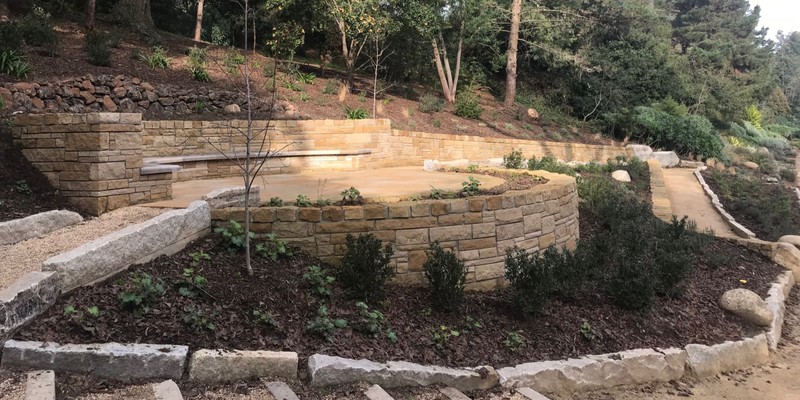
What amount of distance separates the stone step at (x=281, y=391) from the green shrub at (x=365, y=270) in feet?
4.29

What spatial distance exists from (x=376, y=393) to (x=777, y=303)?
5674 millimetres

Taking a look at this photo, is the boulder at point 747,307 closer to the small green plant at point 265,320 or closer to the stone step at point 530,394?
the stone step at point 530,394

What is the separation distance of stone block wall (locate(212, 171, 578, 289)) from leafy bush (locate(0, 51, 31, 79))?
20.6 ft

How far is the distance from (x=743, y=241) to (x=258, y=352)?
850 cm

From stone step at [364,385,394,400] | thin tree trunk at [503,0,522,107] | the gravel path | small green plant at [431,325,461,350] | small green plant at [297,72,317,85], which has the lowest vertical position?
stone step at [364,385,394,400]

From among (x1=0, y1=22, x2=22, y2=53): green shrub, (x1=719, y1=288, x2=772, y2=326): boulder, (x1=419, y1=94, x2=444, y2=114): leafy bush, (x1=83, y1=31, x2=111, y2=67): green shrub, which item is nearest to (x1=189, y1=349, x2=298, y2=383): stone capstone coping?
(x1=719, y1=288, x2=772, y2=326): boulder

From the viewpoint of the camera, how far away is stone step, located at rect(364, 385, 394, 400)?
311cm

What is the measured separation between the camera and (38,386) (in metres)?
2.52

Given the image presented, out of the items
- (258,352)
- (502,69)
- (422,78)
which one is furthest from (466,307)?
(502,69)

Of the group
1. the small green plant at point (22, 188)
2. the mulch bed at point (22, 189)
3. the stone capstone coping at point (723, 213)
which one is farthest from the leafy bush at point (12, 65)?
the stone capstone coping at point (723, 213)

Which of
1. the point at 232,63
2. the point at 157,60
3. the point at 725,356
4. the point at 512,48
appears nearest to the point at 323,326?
the point at 725,356

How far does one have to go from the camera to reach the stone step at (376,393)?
10.2 feet

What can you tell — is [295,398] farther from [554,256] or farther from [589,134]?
[589,134]

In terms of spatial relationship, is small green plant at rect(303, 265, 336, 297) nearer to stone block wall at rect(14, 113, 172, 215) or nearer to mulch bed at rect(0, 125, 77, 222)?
stone block wall at rect(14, 113, 172, 215)
